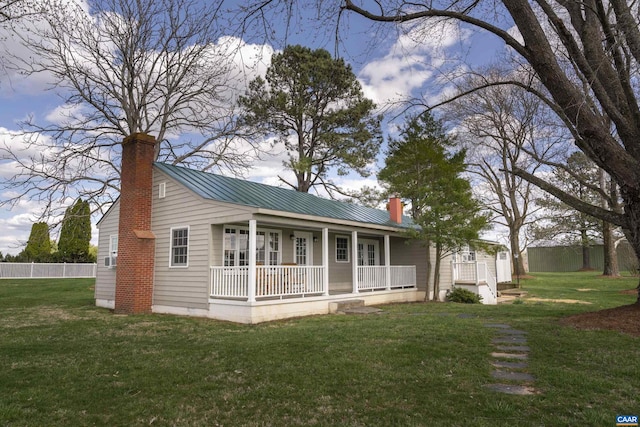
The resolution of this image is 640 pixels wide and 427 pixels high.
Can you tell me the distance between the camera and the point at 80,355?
21.8ft

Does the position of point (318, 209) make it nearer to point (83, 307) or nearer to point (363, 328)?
point (363, 328)

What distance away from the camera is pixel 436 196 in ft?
47.1

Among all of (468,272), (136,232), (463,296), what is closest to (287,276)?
(136,232)

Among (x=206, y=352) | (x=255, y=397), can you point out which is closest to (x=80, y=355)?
(x=206, y=352)

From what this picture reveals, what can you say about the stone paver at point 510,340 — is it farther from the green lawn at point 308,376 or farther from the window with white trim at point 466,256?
the window with white trim at point 466,256

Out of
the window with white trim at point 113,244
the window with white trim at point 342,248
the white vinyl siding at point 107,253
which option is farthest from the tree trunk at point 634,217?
the window with white trim at point 113,244

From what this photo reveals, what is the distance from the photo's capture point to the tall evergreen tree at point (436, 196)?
14266 mm

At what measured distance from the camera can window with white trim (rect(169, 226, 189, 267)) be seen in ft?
39.0

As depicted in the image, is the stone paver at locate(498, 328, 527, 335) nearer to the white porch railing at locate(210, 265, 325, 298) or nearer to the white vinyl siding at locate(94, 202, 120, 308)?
the white porch railing at locate(210, 265, 325, 298)

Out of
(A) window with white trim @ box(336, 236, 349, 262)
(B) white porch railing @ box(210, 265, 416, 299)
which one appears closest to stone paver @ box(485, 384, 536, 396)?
(B) white porch railing @ box(210, 265, 416, 299)

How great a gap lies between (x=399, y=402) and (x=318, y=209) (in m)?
10.5

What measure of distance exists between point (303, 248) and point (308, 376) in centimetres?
958
